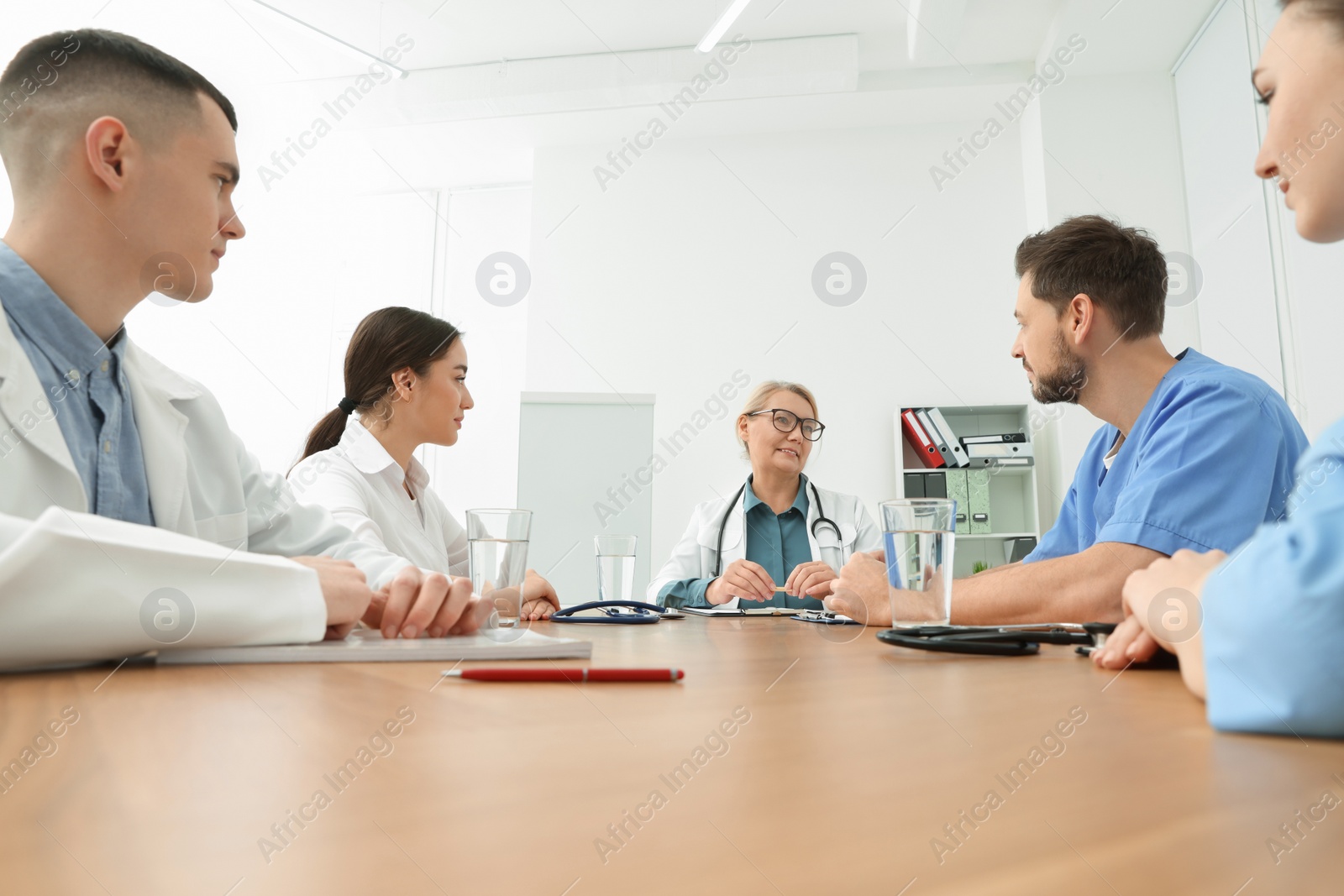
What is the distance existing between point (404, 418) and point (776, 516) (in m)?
1.42

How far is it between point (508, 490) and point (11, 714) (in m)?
5.45

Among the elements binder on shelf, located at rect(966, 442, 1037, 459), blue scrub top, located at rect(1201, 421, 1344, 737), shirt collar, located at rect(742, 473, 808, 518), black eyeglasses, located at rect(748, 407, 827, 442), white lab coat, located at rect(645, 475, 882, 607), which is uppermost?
binder on shelf, located at rect(966, 442, 1037, 459)

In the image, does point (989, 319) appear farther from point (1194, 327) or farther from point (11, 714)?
point (11, 714)

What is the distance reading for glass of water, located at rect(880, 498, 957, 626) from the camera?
1027 mm

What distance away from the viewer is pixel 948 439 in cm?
457

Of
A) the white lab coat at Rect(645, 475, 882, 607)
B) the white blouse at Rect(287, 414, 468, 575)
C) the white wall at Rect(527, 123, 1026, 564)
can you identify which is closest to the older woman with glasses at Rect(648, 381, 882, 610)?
the white lab coat at Rect(645, 475, 882, 607)

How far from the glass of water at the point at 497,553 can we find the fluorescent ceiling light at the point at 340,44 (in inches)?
173

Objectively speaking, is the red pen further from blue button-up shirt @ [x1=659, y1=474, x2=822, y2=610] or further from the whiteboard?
the whiteboard

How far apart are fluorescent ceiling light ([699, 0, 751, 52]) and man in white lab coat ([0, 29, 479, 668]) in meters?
3.09

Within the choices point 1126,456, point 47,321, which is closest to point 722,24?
point 1126,456

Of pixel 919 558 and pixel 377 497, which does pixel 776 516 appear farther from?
pixel 919 558

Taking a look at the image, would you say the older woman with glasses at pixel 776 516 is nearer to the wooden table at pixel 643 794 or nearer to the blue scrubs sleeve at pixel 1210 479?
the blue scrubs sleeve at pixel 1210 479

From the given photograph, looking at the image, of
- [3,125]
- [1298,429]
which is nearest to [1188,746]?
[1298,429]

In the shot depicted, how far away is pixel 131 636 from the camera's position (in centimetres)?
63
